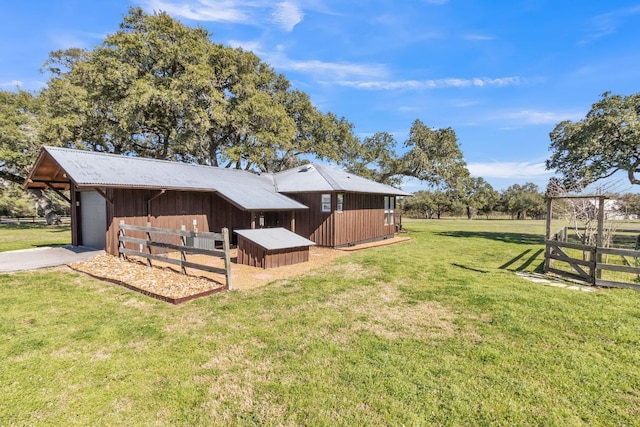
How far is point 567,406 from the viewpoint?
3070mm

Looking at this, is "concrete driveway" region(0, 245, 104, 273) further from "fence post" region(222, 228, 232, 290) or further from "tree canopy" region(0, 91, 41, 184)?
"tree canopy" region(0, 91, 41, 184)

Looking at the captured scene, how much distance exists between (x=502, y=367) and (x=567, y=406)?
29.9 inches

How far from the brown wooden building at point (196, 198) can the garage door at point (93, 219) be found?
0.04 meters

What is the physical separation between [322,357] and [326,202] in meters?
11.0

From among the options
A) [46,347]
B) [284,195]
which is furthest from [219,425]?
[284,195]

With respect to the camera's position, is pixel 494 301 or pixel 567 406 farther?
pixel 494 301

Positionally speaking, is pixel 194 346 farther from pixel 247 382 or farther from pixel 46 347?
pixel 46 347

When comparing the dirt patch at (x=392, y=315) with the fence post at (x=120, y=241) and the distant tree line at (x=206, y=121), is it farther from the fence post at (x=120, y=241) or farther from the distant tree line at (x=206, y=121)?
the distant tree line at (x=206, y=121)

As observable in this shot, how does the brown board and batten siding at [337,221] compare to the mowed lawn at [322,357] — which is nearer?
the mowed lawn at [322,357]

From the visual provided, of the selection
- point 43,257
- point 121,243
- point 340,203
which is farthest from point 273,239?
point 43,257

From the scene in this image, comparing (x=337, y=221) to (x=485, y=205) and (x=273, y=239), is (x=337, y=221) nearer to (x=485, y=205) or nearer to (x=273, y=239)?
(x=273, y=239)

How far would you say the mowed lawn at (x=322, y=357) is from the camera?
119 inches

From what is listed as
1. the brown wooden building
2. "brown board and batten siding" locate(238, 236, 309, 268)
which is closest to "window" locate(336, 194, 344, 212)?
the brown wooden building

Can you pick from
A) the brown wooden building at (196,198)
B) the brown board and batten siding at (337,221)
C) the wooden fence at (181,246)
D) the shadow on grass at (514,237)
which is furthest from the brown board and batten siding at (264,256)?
the shadow on grass at (514,237)
